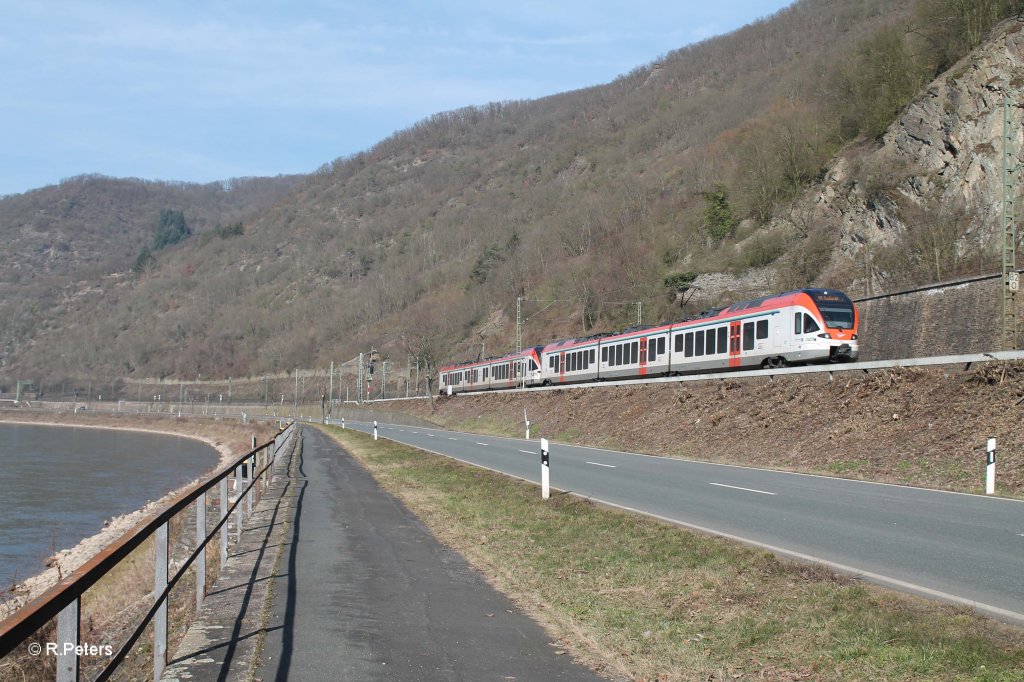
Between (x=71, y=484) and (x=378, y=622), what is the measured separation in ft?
138

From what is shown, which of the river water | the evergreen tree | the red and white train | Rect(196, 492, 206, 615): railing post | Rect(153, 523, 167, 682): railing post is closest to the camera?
Rect(153, 523, 167, 682): railing post

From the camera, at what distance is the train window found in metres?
33.8

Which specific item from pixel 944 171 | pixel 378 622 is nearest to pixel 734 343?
pixel 944 171

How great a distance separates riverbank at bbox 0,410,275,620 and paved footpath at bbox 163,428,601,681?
522 centimetres

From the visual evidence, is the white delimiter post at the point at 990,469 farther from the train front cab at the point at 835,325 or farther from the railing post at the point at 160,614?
the railing post at the point at 160,614

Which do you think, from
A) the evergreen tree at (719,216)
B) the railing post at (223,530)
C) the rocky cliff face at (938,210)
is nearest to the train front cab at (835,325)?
the rocky cliff face at (938,210)

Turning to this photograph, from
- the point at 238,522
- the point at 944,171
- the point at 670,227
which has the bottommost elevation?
the point at 238,522

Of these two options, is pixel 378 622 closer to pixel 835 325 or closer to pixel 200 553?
pixel 200 553

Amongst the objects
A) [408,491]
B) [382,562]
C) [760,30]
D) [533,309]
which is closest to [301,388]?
[533,309]

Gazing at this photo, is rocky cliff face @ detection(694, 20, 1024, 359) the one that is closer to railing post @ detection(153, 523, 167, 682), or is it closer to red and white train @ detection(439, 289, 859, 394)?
red and white train @ detection(439, 289, 859, 394)

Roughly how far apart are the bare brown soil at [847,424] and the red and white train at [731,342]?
138 cm

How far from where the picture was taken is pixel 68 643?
4.05m

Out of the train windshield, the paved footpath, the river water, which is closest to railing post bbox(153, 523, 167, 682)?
the paved footpath

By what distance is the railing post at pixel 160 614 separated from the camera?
6.12 metres
